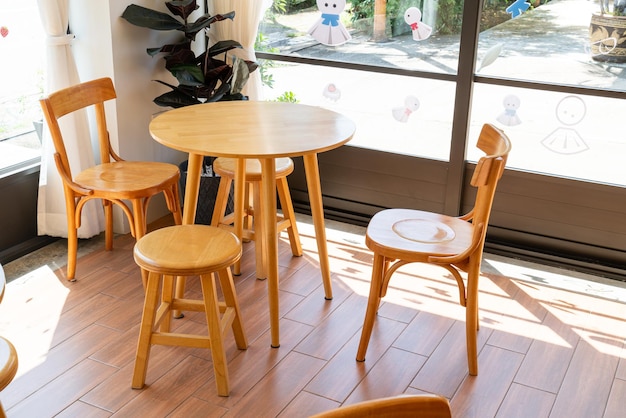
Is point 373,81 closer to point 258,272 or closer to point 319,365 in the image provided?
point 258,272

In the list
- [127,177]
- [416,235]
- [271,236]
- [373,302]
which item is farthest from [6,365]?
[127,177]

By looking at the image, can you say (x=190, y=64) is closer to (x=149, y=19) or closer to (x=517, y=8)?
(x=149, y=19)

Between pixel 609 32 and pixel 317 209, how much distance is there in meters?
1.53

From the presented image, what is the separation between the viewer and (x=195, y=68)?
3678mm

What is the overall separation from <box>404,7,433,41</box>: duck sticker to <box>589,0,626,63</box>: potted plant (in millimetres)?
769

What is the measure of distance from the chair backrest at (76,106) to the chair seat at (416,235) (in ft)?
4.57

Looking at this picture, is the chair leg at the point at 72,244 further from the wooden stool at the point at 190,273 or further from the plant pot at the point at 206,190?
the wooden stool at the point at 190,273

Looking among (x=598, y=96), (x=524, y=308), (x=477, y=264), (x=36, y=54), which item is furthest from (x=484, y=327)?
(x=36, y=54)

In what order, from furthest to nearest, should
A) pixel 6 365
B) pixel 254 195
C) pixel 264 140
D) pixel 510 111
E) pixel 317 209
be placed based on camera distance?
1. pixel 510 111
2. pixel 254 195
3. pixel 317 209
4. pixel 264 140
5. pixel 6 365

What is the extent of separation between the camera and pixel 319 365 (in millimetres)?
2787

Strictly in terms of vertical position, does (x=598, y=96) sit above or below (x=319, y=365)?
above

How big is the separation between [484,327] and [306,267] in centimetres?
92

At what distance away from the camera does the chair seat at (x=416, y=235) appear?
2619mm

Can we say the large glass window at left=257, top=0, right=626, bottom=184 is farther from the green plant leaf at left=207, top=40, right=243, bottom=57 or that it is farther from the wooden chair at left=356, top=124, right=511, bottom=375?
the wooden chair at left=356, top=124, right=511, bottom=375
